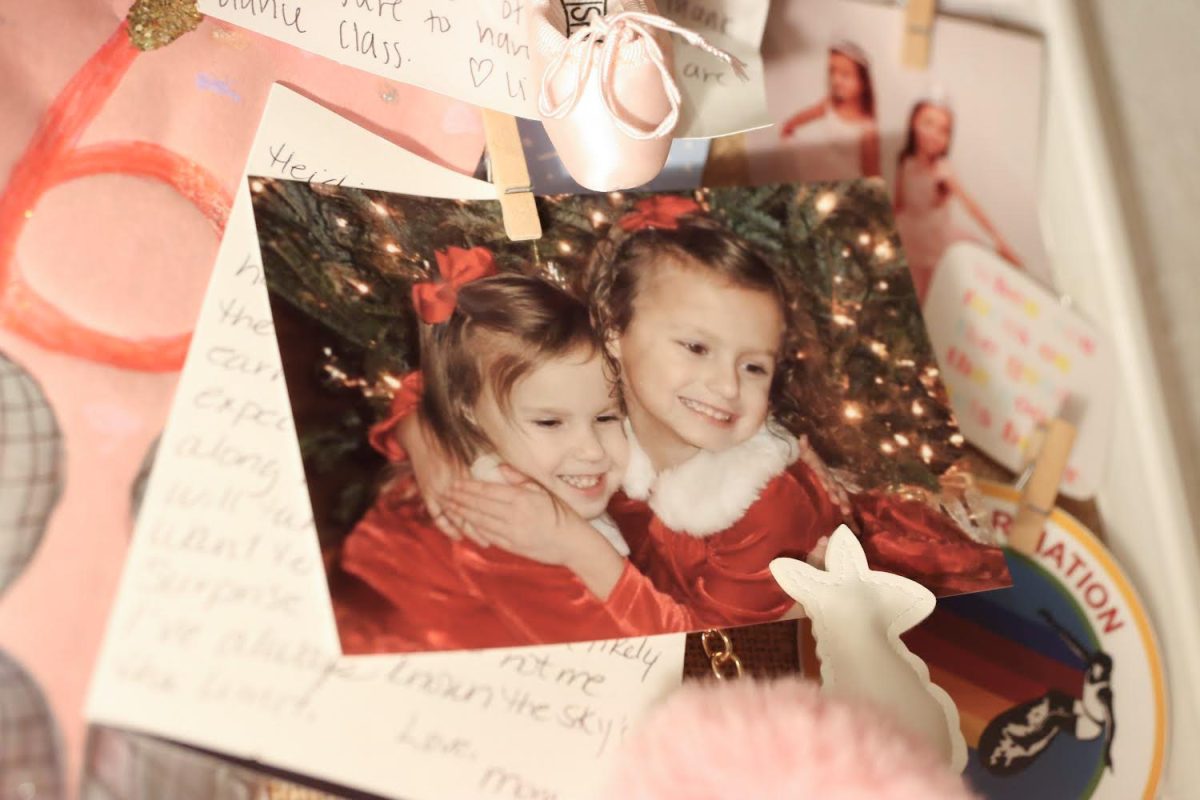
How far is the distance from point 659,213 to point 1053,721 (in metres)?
0.38

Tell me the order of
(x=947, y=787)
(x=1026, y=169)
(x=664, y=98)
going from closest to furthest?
(x=947, y=787), (x=664, y=98), (x=1026, y=169)

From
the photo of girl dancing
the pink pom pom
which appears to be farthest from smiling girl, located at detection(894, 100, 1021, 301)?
the pink pom pom

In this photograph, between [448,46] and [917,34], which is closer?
[448,46]

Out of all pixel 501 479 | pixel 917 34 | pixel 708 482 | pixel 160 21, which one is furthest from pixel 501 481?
pixel 917 34

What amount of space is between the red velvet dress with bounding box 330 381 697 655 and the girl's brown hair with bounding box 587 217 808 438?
0.12 metres

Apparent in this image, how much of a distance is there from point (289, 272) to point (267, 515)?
4.8 inches

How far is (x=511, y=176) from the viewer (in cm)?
52

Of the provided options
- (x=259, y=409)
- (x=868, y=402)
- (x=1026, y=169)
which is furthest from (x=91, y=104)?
(x=1026, y=169)

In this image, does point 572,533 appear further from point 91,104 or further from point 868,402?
point 91,104

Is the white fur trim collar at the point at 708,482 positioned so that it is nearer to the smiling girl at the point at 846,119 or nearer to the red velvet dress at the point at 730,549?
the red velvet dress at the point at 730,549

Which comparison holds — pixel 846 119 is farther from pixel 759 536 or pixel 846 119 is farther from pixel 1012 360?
pixel 759 536

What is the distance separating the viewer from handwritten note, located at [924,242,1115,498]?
0.61 meters

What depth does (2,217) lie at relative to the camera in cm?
44

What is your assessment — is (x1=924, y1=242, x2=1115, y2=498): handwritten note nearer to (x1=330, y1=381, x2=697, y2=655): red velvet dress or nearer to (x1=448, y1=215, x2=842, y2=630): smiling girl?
(x1=448, y1=215, x2=842, y2=630): smiling girl
